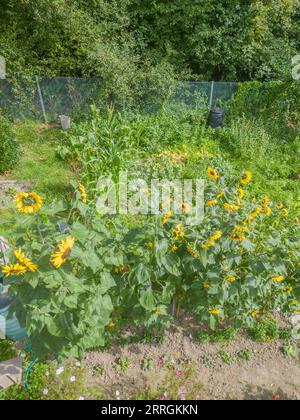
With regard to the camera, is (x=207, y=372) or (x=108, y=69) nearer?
(x=207, y=372)

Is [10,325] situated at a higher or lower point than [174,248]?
lower

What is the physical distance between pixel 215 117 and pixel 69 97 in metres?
3.49

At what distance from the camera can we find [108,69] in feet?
23.1

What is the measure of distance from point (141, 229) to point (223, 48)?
750cm

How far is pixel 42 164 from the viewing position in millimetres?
6230

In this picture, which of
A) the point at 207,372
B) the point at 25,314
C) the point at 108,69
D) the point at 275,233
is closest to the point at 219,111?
the point at 108,69

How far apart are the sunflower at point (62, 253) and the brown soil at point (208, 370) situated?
4.45ft

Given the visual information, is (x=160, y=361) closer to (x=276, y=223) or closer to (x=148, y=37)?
(x=276, y=223)

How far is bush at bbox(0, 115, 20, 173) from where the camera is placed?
18.6 feet

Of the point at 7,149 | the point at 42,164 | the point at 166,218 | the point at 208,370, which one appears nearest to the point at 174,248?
the point at 166,218

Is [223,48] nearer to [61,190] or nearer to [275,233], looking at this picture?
[61,190]

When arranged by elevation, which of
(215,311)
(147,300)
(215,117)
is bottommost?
(215,311)

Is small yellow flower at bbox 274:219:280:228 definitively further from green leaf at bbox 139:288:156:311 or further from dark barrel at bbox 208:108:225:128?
dark barrel at bbox 208:108:225:128

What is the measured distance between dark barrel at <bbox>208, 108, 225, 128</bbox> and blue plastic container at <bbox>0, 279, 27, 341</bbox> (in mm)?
6204
